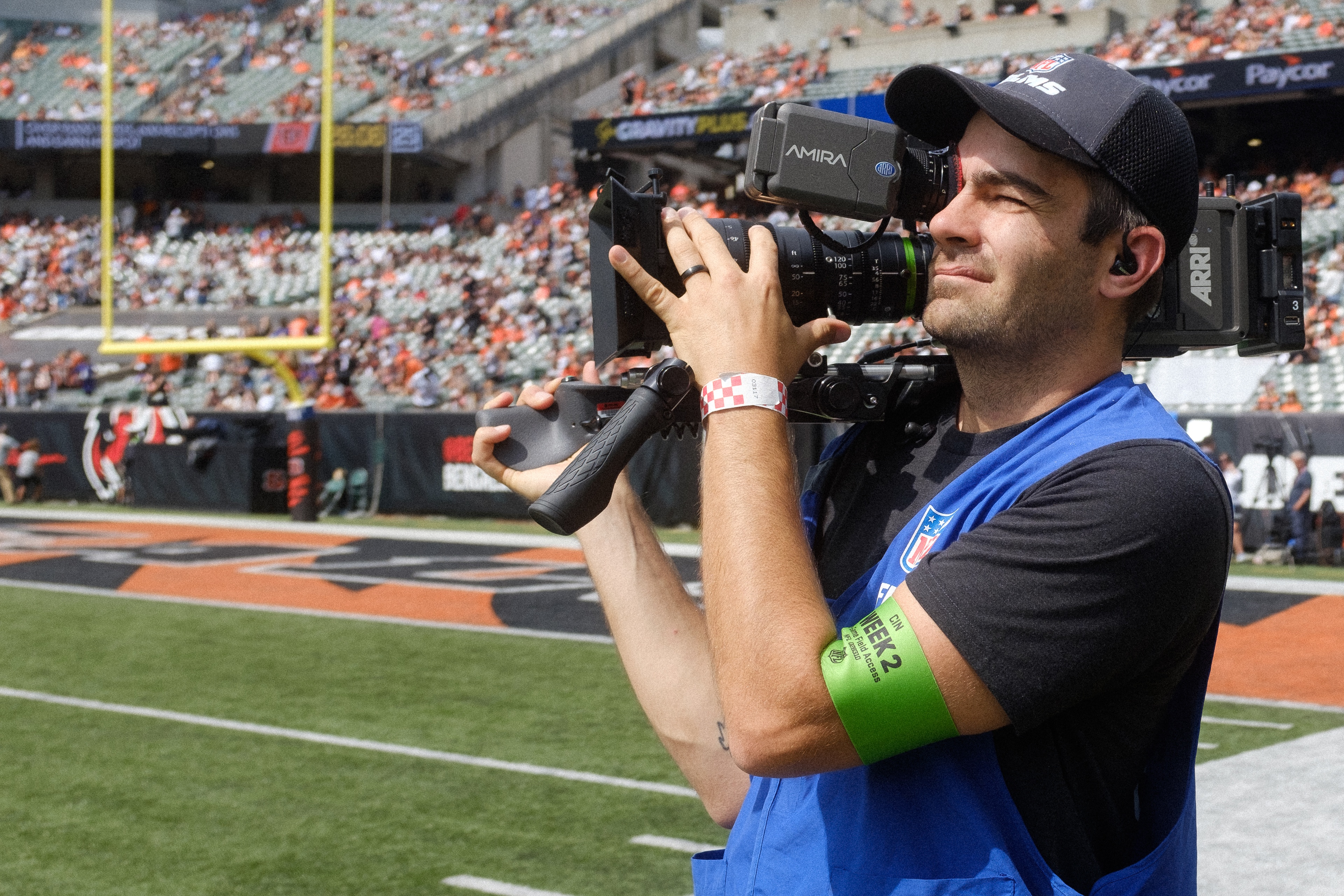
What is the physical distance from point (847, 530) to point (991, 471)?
22 centimetres

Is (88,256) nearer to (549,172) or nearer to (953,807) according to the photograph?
(549,172)

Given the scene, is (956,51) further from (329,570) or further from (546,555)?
(329,570)

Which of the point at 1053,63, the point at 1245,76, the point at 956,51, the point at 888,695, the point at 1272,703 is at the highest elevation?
the point at 956,51

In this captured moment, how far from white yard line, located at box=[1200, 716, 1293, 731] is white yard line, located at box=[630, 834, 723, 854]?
2.46 meters

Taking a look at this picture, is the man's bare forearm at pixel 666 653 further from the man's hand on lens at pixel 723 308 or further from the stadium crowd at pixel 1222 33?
the stadium crowd at pixel 1222 33

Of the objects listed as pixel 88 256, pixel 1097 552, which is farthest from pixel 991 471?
pixel 88 256

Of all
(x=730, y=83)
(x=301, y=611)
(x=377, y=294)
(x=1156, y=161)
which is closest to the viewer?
(x=1156, y=161)

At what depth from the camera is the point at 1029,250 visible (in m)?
1.39

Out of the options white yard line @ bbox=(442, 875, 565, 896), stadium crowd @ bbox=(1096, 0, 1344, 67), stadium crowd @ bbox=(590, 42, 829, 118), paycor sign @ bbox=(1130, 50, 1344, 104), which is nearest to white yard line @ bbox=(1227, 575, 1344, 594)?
white yard line @ bbox=(442, 875, 565, 896)

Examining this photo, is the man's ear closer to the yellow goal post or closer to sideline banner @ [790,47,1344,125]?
the yellow goal post

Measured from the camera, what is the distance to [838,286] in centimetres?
155

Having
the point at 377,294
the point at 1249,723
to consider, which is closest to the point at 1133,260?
the point at 1249,723

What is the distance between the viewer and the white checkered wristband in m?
1.39

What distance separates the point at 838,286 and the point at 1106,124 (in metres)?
0.34
